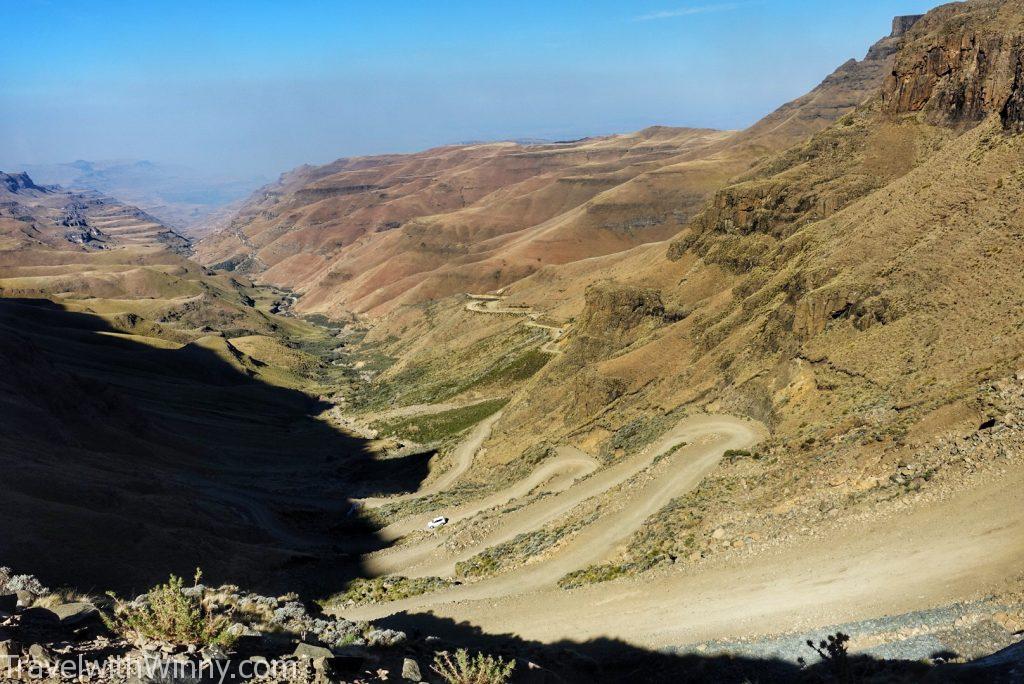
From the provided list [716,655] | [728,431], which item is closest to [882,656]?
[716,655]

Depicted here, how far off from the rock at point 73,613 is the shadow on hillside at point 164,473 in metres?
12.3

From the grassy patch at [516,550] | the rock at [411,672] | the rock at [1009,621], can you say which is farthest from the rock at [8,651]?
the grassy patch at [516,550]

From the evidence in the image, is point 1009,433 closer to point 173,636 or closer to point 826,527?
point 826,527

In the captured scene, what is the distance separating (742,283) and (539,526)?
2659cm

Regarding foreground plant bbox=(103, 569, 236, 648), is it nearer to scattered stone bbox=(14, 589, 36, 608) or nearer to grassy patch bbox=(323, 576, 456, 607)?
scattered stone bbox=(14, 589, 36, 608)

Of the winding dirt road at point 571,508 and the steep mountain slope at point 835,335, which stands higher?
the steep mountain slope at point 835,335

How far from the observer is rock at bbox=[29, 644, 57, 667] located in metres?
9.98

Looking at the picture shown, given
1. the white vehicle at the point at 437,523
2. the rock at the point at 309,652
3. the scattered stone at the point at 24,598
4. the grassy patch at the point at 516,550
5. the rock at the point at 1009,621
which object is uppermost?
the scattered stone at the point at 24,598

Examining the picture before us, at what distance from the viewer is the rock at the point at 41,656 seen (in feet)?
32.7

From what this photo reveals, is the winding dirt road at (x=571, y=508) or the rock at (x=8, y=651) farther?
the winding dirt road at (x=571, y=508)

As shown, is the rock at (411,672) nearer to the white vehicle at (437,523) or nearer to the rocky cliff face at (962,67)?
the white vehicle at (437,523)

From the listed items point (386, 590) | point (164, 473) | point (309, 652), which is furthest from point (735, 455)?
point (164, 473)

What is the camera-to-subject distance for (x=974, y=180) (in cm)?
3541

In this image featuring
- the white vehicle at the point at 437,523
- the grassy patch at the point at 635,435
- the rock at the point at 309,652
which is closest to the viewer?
the rock at the point at 309,652
